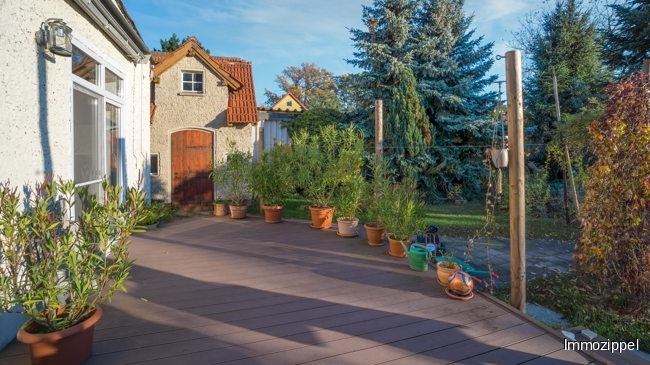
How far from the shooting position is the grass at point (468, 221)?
643cm

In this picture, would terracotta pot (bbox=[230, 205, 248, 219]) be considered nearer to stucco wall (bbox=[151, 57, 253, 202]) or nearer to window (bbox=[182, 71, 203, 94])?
stucco wall (bbox=[151, 57, 253, 202])

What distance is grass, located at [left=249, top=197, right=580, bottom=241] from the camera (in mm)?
6430

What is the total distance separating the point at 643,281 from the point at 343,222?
3514 mm

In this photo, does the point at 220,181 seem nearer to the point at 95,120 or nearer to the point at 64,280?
the point at 95,120

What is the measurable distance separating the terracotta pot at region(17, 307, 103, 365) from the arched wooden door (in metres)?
6.37

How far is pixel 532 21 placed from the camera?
13.6 metres

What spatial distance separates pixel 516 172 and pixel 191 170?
23.6ft

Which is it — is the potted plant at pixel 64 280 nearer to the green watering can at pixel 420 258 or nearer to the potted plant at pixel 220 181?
the green watering can at pixel 420 258

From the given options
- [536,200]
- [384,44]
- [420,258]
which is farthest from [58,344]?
[384,44]

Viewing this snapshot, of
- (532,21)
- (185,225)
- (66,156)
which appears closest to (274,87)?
(532,21)

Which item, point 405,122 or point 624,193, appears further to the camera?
point 405,122

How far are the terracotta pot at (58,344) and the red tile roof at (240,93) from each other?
6.58 metres

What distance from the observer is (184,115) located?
8133 mm

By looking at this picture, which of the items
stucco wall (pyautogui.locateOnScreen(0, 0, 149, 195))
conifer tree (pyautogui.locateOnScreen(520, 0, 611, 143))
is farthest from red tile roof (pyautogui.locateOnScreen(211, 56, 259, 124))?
conifer tree (pyautogui.locateOnScreen(520, 0, 611, 143))
